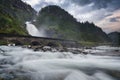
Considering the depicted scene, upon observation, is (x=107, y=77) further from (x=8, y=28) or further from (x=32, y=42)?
(x=8, y=28)

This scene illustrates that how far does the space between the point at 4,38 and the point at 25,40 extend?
10224 millimetres

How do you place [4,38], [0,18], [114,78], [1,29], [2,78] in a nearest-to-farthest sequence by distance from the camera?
[2,78], [114,78], [4,38], [1,29], [0,18]

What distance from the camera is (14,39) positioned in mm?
87625

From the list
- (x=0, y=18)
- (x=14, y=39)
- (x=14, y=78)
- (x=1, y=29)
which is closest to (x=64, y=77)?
(x=14, y=78)

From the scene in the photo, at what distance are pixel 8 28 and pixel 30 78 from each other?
127m

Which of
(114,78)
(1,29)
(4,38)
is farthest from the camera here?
(1,29)

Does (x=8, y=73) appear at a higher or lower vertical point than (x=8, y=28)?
lower

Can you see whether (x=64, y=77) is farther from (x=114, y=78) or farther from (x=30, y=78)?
(x=114, y=78)

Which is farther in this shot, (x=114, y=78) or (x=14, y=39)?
(x=14, y=39)

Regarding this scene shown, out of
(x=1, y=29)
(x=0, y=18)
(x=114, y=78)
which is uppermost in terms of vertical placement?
(x=0, y=18)

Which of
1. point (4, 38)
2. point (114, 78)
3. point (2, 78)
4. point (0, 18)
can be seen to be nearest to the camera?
point (2, 78)

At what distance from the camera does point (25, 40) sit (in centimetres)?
9262

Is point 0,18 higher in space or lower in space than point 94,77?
higher

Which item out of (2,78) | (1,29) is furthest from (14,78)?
(1,29)
